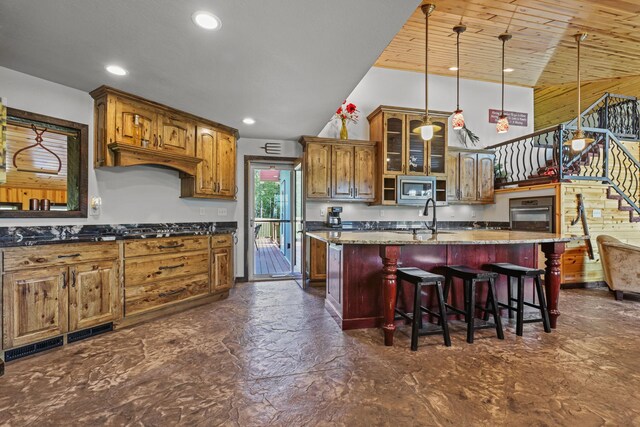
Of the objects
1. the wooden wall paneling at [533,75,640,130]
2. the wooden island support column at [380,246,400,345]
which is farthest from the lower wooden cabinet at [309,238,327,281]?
the wooden wall paneling at [533,75,640,130]

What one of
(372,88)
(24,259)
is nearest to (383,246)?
(24,259)

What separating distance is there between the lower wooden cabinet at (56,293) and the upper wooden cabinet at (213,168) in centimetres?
132

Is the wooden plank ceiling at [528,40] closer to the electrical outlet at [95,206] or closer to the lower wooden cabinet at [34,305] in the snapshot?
the electrical outlet at [95,206]

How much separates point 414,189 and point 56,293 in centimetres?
457

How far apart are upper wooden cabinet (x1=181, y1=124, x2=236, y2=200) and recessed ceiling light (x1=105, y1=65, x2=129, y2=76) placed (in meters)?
1.21

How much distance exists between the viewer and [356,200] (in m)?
4.92

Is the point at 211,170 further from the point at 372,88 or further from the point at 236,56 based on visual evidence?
the point at 372,88

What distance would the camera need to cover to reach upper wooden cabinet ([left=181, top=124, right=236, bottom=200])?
3.90 m

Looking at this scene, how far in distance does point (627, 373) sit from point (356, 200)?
11.4ft

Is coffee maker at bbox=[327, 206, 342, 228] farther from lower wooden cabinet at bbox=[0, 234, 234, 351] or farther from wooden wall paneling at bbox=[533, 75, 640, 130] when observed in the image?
wooden wall paneling at bbox=[533, 75, 640, 130]

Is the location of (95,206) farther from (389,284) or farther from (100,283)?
(389,284)

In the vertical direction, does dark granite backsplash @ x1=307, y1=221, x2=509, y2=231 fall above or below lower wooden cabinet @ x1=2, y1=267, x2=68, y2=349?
above

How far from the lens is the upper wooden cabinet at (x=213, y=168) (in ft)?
12.8

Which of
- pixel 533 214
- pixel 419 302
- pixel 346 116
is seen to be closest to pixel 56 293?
pixel 419 302
